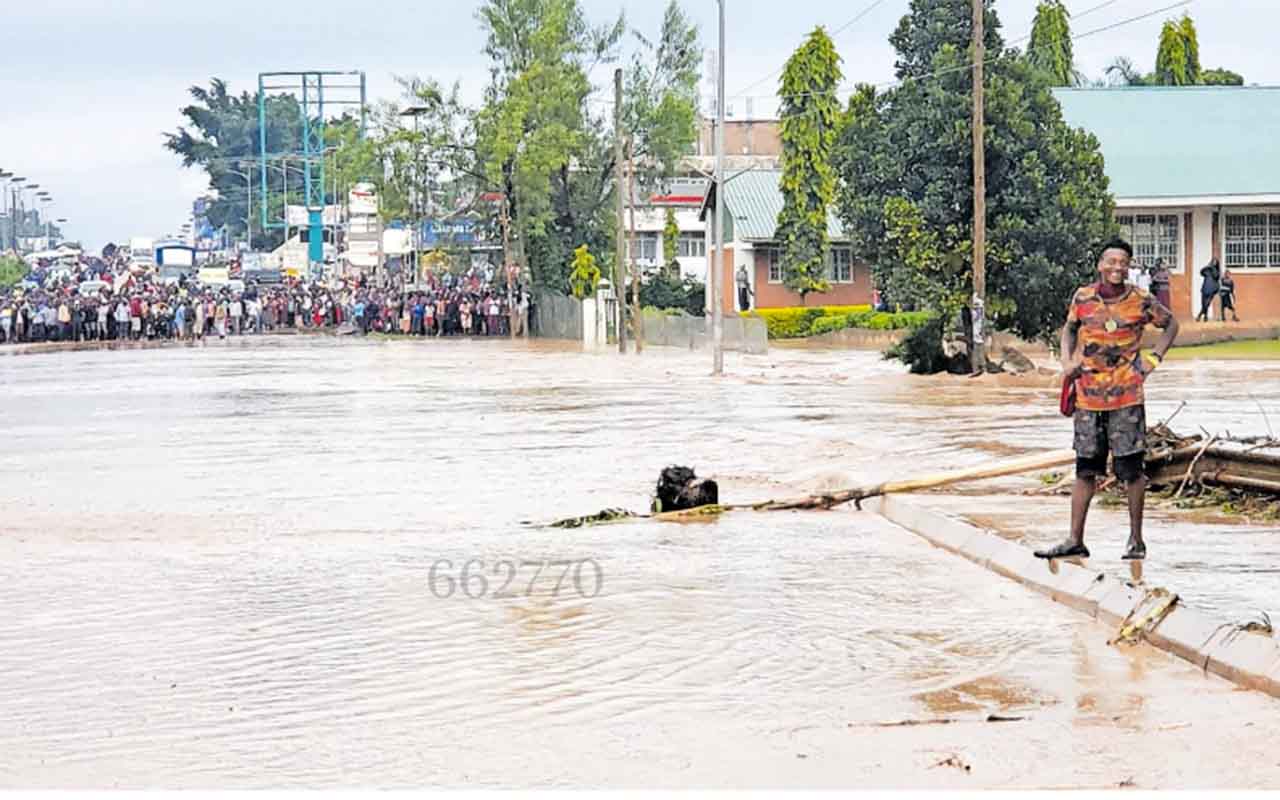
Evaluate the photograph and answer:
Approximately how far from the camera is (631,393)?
3534cm

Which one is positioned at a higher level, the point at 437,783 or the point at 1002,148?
the point at 1002,148

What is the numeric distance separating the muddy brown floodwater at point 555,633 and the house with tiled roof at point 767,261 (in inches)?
1931

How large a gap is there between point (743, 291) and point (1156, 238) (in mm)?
19776

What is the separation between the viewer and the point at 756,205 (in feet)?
251

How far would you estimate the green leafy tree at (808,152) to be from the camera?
68875 mm

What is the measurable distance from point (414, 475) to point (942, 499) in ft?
19.2

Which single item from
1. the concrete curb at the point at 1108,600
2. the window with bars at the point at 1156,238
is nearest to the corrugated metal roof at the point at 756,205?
the window with bars at the point at 1156,238

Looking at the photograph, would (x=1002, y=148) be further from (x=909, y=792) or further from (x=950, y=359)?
(x=909, y=792)

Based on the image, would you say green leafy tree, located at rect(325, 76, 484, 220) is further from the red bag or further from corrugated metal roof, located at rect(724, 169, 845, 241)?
the red bag

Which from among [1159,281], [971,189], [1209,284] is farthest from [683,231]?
[971,189]

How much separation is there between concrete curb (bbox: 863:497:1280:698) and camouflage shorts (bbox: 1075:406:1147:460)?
2.26 ft

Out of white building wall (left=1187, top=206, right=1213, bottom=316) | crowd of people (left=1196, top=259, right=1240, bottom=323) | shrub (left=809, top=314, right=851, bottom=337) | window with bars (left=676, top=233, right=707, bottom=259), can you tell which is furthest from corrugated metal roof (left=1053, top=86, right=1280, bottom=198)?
window with bars (left=676, top=233, right=707, bottom=259)

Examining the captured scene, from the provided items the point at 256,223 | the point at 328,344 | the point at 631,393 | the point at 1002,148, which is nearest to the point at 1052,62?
the point at 328,344

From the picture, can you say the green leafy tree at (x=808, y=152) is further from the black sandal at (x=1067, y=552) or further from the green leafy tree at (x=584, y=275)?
the black sandal at (x=1067, y=552)
